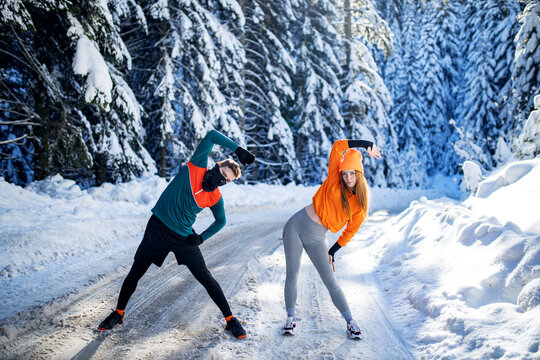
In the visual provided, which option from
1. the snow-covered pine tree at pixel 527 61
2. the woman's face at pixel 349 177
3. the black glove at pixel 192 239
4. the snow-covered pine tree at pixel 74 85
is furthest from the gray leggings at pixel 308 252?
the snow-covered pine tree at pixel 527 61

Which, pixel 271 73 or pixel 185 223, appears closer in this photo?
pixel 185 223

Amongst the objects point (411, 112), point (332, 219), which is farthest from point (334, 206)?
point (411, 112)

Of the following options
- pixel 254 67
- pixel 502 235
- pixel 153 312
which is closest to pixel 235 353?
pixel 153 312

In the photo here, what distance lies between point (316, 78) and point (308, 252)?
15488 millimetres

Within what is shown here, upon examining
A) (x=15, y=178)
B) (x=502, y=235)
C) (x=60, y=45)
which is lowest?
(x=502, y=235)

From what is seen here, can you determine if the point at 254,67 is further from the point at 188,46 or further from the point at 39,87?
the point at 39,87

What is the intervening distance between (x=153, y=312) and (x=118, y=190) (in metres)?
6.68

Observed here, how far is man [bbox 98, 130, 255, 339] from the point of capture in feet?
10.4

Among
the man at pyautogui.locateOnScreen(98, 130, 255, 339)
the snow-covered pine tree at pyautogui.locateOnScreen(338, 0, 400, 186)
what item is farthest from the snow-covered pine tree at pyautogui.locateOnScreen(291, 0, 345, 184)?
the man at pyautogui.locateOnScreen(98, 130, 255, 339)

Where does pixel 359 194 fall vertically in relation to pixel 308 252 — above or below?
above

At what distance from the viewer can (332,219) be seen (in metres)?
3.18

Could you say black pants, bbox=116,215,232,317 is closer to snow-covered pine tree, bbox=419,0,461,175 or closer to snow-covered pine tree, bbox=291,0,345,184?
snow-covered pine tree, bbox=291,0,345,184

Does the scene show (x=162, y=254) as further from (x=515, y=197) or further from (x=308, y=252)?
(x=515, y=197)

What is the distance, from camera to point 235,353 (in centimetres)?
285
